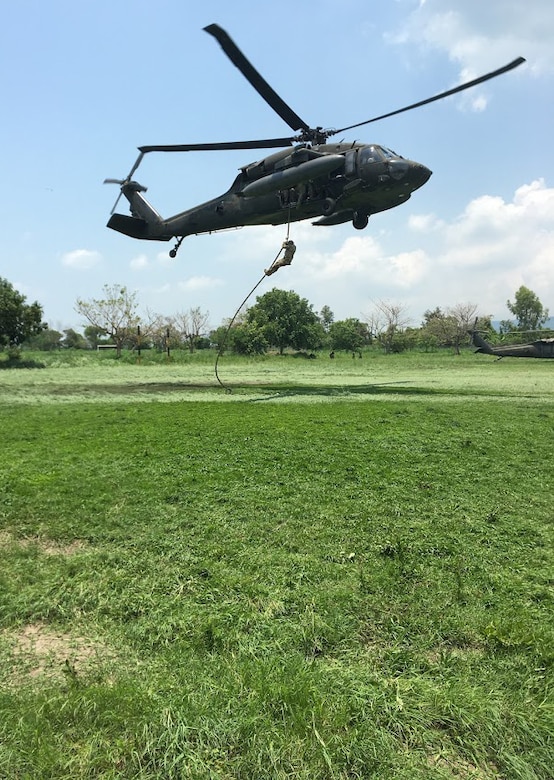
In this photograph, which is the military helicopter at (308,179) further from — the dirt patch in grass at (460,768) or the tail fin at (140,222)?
the dirt patch in grass at (460,768)

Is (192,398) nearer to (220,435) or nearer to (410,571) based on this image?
(220,435)

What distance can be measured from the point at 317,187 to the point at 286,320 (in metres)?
41.7

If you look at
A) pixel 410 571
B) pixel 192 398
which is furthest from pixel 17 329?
pixel 410 571

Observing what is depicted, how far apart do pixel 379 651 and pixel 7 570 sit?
2.91m

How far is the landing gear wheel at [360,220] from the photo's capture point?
1630cm

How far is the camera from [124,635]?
139 inches

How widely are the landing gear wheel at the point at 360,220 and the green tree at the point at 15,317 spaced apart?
27.1m

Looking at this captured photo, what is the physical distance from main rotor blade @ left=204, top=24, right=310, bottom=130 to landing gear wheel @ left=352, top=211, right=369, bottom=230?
2.84 metres

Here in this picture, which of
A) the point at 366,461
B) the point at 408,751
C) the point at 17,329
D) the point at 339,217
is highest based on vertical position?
the point at 339,217

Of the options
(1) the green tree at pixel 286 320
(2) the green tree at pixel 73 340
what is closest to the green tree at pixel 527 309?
(1) the green tree at pixel 286 320

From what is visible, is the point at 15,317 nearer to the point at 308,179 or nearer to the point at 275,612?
the point at 308,179

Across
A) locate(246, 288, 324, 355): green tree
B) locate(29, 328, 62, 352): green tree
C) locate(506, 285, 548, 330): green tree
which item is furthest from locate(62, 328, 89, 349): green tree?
locate(506, 285, 548, 330): green tree

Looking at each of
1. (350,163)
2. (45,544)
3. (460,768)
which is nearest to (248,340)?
(350,163)

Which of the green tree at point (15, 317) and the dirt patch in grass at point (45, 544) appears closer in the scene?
the dirt patch in grass at point (45, 544)
